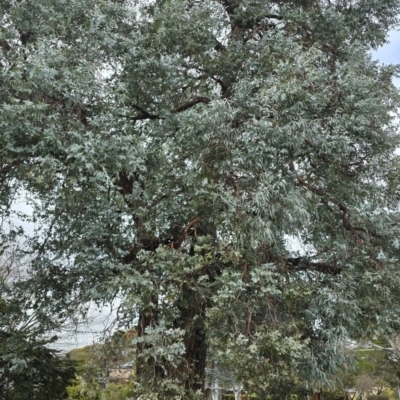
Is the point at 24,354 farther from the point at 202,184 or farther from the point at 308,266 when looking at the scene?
the point at 308,266

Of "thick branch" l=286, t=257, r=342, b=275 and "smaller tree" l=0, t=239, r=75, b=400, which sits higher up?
"thick branch" l=286, t=257, r=342, b=275

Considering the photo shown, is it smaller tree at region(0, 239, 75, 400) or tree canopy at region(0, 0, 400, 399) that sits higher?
tree canopy at region(0, 0, 400, 399)

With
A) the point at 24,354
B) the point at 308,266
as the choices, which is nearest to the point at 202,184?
the point at 308,266

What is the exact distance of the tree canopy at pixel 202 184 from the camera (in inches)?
127

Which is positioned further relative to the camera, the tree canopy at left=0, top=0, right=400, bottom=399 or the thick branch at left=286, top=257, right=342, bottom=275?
the thick branch at left=286, top=257, right=342, bottom=275

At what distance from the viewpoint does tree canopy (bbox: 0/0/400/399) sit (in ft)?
10.6

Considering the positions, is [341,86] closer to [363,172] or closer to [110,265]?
[363,172]

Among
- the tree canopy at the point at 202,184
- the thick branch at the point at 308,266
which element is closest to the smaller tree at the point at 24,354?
the tree canopy at the point at 202,184

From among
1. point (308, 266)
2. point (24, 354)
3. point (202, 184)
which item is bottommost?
point (24, 354)

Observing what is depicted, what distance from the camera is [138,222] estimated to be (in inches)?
157

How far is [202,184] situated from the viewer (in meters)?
3.48

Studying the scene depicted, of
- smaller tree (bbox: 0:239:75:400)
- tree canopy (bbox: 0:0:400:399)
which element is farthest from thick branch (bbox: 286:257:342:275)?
smaller tree (bbox: 0:239:75:400)

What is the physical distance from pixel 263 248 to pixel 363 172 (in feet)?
4.76

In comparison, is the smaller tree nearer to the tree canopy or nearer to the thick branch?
the tree canopy
